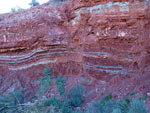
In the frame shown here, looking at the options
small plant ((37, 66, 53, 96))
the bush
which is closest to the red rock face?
small plant ((37, 66, 53, 96))

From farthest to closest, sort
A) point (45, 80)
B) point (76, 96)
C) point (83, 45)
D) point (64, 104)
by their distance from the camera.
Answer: point (45, 80)
point (83, 45)
point (76, 96)
point (64, 104)

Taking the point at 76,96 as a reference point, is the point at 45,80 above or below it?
above

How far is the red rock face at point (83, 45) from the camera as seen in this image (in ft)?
27.7

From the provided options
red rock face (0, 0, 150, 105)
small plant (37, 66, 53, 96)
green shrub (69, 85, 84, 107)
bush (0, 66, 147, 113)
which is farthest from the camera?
small plant (37, 66, 53, 96)

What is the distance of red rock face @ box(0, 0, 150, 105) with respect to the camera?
8430 mm

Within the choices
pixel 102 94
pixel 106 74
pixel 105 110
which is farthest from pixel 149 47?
pixel 105 110

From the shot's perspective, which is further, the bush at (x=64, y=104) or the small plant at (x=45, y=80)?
the small plant at (x=45, y=80)

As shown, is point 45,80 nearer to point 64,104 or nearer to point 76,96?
point 76,96

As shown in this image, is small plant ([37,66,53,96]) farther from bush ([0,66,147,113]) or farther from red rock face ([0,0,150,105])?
red rock face ([0,0,150,105])

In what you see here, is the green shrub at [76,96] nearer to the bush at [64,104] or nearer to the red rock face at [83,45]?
the bush at [64,104]

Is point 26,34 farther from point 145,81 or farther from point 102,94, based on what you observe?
point 145,81

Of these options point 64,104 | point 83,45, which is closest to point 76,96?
point 64,104

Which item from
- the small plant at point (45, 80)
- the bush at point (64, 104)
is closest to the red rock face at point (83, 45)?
the small plant at point (45, 80)

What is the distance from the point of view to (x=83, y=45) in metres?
9.85
